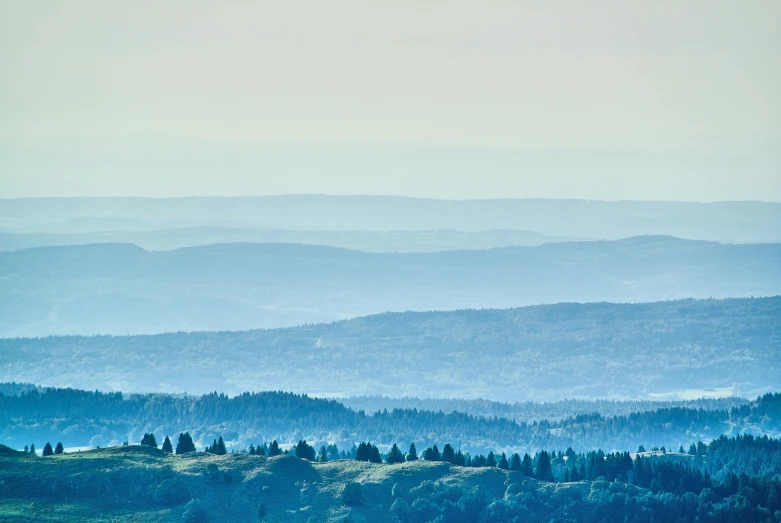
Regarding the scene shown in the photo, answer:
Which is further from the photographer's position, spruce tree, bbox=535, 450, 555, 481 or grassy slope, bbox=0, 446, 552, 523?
spruce tree, bbox=535, 450, 555, 481

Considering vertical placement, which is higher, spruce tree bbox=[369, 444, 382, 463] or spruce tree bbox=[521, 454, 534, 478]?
spruce tree bbox=[369, 444, 382, 463]

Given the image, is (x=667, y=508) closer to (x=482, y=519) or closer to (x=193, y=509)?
(x=482, y=519)

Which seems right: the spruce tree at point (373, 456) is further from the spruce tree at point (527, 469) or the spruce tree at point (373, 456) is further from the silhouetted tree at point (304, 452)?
the spruce tree at point (527, 469)

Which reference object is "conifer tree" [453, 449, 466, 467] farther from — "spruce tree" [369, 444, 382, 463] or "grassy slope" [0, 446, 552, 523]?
"grassy slope" [0, 446, 552, 523]

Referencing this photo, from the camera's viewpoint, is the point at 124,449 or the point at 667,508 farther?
the point at 667,508

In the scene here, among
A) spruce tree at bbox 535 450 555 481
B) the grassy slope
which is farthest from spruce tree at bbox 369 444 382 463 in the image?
spruce tree at bbox 535 450 555 481

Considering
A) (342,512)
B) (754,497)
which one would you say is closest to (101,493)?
(342,512)
